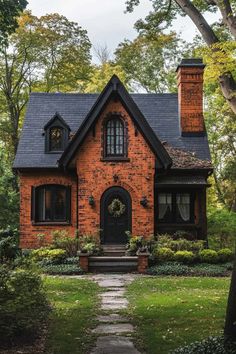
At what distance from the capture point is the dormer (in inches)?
971

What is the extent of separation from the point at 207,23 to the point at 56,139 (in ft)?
42.5

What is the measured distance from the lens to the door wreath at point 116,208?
75.3 feet

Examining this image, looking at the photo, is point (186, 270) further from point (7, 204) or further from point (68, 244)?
point (7, 204)

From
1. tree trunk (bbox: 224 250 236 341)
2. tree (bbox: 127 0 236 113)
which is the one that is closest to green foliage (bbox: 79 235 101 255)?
tree (bbox: 127 0 236 113)

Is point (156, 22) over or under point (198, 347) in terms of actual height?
over

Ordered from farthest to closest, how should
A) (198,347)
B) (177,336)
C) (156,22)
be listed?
(156,22), (177,336), (198,347)

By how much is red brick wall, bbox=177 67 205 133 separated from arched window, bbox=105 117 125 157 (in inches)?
158

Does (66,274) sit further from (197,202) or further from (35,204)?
(197,202)

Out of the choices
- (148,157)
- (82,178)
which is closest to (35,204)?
(82,178)

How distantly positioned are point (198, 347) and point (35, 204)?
701 inches

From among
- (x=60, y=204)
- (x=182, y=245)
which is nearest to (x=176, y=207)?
(x=182, y=245)

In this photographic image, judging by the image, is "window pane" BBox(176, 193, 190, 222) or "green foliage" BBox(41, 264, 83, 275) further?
"window pane" BBox(176, 193, 190, 222)

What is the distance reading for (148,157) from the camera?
75.6 ft

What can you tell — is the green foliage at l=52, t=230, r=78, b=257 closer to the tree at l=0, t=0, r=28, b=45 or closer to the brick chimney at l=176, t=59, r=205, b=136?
the brick chimney at l=176, t=59, r=205, b=136
